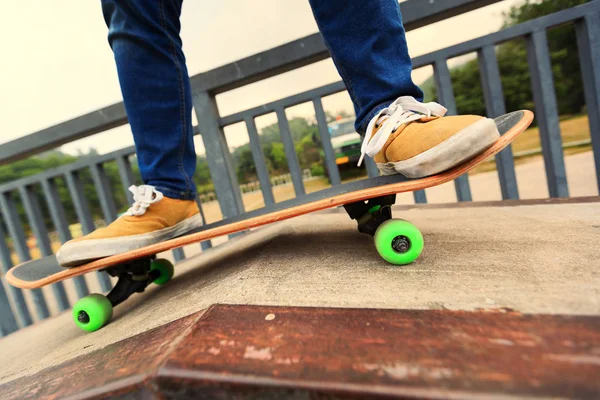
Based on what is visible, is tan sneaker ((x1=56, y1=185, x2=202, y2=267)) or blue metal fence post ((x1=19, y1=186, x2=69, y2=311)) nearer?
tan sneaker ((x1=56, y1=185, x2=202, y2=267))

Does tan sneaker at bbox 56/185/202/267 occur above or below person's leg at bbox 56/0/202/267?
below

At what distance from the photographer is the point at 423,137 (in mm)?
615

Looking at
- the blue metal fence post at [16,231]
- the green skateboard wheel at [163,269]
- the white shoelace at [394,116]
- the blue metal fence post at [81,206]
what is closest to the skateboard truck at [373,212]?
the white shoelace at [394,116]

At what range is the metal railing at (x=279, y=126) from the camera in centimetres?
125

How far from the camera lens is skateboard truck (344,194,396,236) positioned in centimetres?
73

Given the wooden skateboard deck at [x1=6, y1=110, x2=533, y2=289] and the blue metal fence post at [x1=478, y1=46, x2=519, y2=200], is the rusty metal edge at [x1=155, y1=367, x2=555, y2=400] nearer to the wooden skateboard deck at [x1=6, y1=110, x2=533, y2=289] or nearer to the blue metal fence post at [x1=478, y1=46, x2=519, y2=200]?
the wooden skateboard deck at [x1=6, y1=110, x2=533, y2=289]

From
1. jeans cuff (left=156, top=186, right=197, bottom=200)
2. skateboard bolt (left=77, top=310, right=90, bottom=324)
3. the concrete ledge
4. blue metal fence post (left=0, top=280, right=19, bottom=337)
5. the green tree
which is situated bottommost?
blue metal fence post (left=0, top=280, right=19, bottom=337)

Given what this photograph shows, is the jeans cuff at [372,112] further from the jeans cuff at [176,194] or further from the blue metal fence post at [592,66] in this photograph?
the blue metal fence post at [592,66]

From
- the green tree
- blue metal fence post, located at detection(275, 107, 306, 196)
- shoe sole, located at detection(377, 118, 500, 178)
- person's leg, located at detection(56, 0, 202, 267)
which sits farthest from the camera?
the green tree

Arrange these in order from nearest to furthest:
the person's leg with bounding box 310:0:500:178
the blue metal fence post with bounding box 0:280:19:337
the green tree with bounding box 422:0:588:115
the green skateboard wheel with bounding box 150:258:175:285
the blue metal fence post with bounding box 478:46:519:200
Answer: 1. the person's leg with bounding box 310:0:500:178
2. the green skateboard wheel with bounding box 150:258:175:285
3. the blue metal fence post with bounding box 478:46:519:200
4. the blue metal fence post with bounding box 0:280:19:337
5. the green tree with bounding box 422:0:588:115

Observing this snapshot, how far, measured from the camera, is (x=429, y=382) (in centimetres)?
29

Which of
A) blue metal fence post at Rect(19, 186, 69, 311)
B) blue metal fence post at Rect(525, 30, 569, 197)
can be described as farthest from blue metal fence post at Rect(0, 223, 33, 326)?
blue metal fence post at Rect(525, 30, 569, 197)

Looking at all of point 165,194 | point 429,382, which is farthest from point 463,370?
point 165,194

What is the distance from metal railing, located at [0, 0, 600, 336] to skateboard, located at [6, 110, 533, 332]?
23.4 inches
